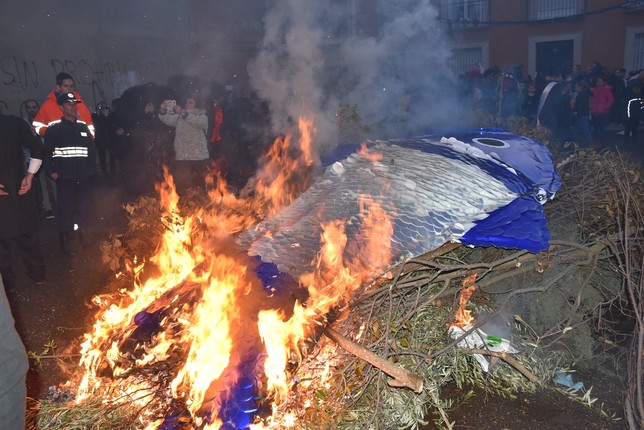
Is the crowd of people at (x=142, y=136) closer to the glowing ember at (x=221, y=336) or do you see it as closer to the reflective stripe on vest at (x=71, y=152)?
the reflective stripe on vest at (x=71, y=152)

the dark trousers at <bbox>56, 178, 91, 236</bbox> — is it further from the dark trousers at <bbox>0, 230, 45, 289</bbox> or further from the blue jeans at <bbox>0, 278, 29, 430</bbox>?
the blue jeans at <bbox>0, 278, 29, 430</bbox>

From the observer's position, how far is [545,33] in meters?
20.6

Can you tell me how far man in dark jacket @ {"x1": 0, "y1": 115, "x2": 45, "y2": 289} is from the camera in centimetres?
526

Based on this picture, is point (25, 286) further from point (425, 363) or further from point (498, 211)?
point (498, 211)

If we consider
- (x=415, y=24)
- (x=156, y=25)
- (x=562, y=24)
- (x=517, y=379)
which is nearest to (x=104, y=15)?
(x=156, y=25)

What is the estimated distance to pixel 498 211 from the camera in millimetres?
3463

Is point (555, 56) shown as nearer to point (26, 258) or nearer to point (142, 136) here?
point (142, 136)

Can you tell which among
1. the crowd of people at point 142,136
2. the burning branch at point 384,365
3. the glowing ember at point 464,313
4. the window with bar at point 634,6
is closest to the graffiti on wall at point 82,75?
the crowd of people at point 142,136

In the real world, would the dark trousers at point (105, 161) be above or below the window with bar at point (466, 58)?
below

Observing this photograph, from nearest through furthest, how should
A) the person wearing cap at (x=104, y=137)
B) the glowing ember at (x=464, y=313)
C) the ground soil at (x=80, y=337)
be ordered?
the ground soil at (x=80, y=337) → the glowing ember at (x=464, y=313) → the person wearing cap at (x=104, y=137)

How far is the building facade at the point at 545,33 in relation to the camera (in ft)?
62.5

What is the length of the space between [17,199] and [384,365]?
14.4ft

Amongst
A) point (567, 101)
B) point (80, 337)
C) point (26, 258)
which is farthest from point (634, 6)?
point (80, 337)

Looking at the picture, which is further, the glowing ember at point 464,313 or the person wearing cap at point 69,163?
the person wearing cap at point 69,163
